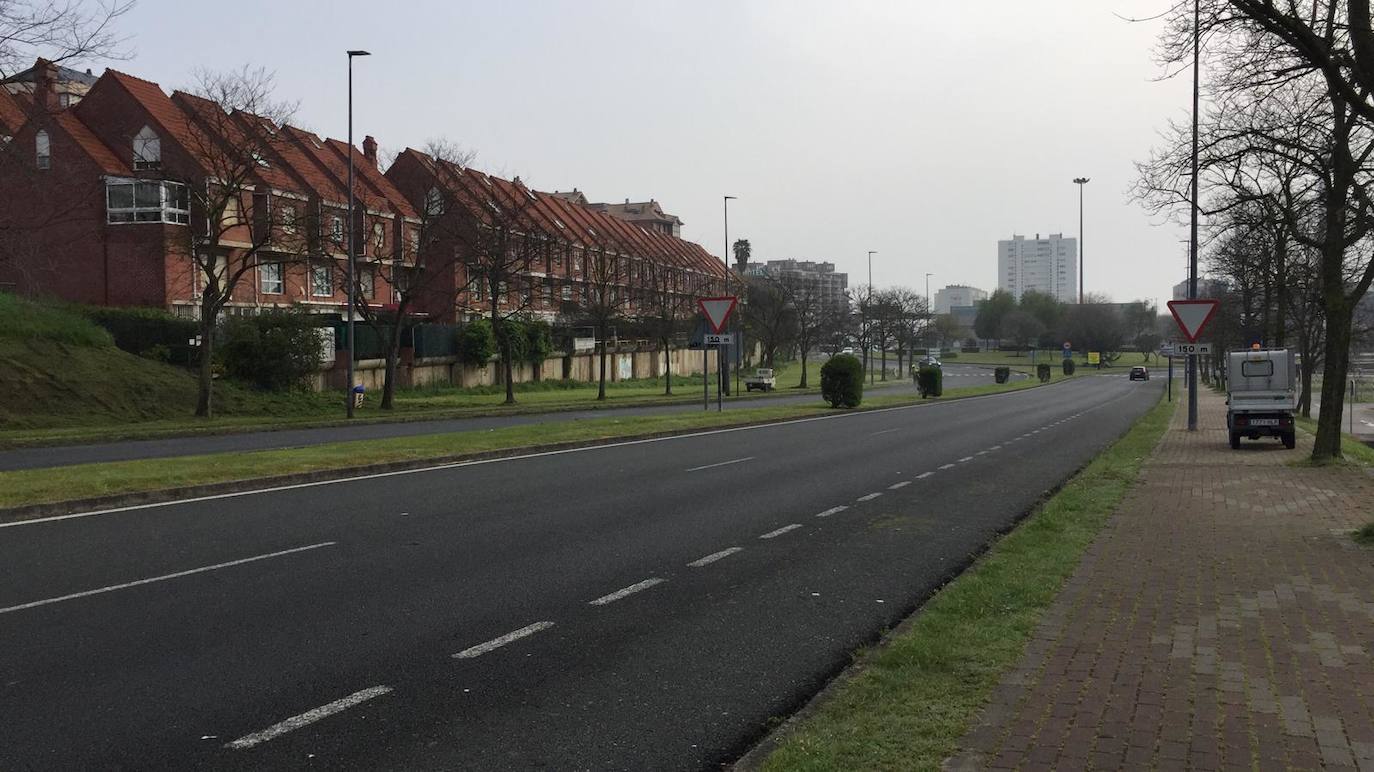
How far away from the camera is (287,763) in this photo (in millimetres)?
4598

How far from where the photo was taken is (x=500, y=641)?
6.60m

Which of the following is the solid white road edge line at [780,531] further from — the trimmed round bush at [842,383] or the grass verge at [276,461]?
the trimmed round bush at [842,383]

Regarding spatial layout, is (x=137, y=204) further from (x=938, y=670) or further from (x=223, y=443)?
(x=938, y=670)

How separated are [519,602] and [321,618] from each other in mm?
1328

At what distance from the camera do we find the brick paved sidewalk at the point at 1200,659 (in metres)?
4.50

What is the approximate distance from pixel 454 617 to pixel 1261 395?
820 inches

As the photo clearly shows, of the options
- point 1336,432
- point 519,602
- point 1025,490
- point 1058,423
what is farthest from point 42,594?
point 1058,423

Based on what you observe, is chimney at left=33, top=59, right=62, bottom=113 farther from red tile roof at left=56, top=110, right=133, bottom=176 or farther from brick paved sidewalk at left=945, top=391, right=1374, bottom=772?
red tile roof at left=56, top=110, right=133, bottom=176

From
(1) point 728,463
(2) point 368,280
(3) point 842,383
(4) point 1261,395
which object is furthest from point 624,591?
(2) point 368,280

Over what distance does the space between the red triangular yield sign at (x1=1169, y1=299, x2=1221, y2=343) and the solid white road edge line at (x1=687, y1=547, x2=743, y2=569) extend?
17.2m

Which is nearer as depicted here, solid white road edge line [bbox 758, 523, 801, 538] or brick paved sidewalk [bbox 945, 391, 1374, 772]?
brick paved sidewalk [bbox 945, 391, 1374, 772]

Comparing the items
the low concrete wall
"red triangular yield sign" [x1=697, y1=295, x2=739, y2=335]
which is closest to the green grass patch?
"red triangular yield sign" [x1=697, y1=295, x2=739, y2=335]

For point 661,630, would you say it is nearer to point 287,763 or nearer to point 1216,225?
point 287,763

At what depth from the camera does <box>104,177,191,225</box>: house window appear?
42284 millimetres
